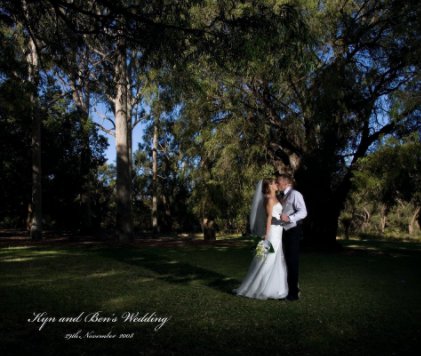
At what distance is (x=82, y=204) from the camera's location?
3428cm

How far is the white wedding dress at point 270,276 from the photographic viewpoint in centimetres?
774

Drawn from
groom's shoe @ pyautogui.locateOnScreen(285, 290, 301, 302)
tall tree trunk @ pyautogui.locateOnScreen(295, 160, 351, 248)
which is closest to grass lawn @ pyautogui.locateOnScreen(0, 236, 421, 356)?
groom's shoe @ pyautogui.locateOnScreen(285, 290, 301, 302)

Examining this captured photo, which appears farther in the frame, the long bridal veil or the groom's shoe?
the long bridal veil

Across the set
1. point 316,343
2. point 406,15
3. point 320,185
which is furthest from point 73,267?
point 406,15

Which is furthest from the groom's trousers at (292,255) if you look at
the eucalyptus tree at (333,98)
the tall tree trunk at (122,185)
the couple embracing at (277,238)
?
the tall tree trunk at (122,185)

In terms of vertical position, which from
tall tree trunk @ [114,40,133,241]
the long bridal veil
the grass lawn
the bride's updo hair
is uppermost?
tall tree trunk @ [114,40,133,241]

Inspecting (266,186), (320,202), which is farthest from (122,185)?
(266,186)

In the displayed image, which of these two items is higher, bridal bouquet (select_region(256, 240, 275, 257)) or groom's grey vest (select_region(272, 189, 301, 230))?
groom's grey vest (select_region(272, 189, 301, 230))

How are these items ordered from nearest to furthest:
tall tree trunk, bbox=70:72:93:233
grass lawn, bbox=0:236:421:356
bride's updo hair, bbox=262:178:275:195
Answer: grass lawn, bbox=0:236:421:356, bride's updo hair, bbox=262:178:275:195, tall tree trunk, bbox=70:72:93:233

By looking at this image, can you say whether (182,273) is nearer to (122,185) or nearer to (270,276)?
(270,276)

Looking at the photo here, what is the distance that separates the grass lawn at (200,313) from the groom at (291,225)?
0.40m

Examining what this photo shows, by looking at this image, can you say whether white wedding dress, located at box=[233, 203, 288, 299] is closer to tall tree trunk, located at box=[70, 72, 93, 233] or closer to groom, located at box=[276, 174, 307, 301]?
groom, located at box=[276, 174, 307, 301]

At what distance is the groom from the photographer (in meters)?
7.78

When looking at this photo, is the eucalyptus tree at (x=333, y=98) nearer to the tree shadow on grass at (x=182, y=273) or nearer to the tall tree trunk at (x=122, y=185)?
the tall tree trunk at (x=122, y=185)
